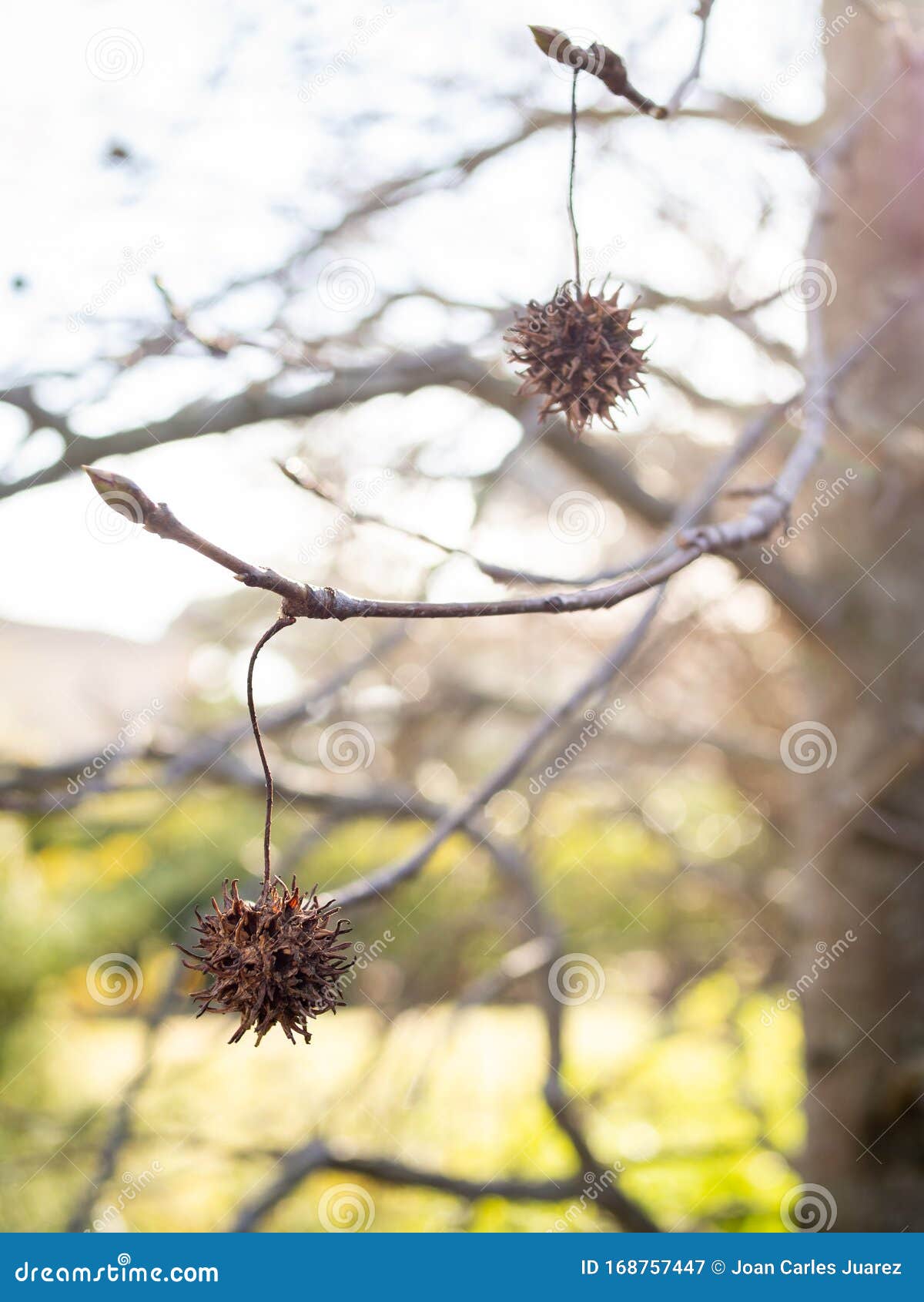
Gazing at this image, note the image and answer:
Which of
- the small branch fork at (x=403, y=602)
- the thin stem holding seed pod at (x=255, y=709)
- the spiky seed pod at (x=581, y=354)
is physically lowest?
the thin stem holding seed pod at (x=255, y=709)

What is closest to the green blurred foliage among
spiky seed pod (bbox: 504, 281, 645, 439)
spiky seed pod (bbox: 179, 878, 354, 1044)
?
spiky seed pod (bbox: 179, 878, 354, 1044)

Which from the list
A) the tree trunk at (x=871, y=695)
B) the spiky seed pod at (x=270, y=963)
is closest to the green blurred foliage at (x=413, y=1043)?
the tree trunk at (x=871, y=695)

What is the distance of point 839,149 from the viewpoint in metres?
2.18

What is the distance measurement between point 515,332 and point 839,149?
1537 mm

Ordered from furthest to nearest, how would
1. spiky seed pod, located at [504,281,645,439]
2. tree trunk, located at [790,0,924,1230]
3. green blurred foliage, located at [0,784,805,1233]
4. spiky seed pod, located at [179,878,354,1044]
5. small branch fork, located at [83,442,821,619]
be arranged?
green blurred foliage, located at [0,784,805,1233]
tree trunk, located at [790,0,924,1230]
spiky seed pod, located at [504,281,645,439]
spiky seed pod, located at [179,878,354,1044]
small branch fork, located at [83,442,821,619]

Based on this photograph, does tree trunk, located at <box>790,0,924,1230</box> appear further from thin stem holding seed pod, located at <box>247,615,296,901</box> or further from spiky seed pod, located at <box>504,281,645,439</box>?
thin stem holding seed pod, located at <box>247,615,296,901</box>

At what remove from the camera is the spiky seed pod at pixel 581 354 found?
1.09 metres

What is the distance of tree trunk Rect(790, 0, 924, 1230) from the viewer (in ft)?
8.20

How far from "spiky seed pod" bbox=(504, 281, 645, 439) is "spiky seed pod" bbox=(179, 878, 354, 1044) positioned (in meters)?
0.62

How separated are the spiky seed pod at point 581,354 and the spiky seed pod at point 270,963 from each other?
62cm

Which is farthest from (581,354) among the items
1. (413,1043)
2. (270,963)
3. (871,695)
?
(413,1043)

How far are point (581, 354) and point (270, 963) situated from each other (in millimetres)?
742

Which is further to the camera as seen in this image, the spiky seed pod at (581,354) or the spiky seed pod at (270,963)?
the spiky seed pod at (581,354)

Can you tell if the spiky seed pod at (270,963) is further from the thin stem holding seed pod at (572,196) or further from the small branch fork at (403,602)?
the thin stem holding seed pod at (572,196)
